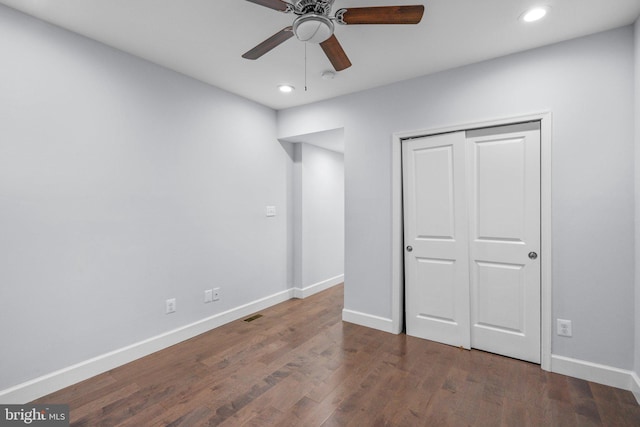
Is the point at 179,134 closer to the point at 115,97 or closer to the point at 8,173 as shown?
the point at 115,97

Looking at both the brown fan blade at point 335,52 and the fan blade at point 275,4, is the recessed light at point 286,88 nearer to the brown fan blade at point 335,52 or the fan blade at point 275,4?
the brown fan blade at point 335,52

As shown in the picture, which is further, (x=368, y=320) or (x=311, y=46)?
(x=368, y=320)

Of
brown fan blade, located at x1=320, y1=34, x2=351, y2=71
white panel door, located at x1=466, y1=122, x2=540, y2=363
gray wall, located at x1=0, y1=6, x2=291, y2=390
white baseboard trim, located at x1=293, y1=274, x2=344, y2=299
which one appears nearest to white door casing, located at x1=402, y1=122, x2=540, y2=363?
white panel door, located at x1=466, y1=122, x2=540, y2=363

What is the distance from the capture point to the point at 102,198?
2.43 m

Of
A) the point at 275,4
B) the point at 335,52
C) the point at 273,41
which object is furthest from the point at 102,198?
the point at 335,52

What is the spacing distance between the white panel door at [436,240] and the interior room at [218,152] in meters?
0.13

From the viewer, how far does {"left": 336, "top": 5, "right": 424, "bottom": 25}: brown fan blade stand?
156 cm

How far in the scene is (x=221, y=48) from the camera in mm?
2523

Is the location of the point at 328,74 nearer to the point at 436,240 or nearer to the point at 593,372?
the point at 436,240

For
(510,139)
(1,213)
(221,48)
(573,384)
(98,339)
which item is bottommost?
(573,384)

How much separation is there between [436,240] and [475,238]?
34cm

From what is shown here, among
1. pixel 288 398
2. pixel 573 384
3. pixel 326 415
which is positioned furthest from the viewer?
pixel 573 384

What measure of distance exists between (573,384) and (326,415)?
71.7 inches

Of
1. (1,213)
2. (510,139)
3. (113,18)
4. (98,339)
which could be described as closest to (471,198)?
(510,139)
